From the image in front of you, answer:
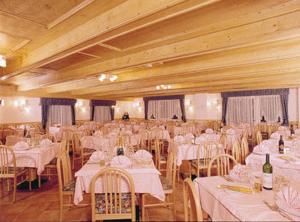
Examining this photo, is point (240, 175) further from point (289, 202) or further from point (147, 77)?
point (147, 77)

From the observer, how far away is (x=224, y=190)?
1.97m

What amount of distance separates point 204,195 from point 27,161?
3.50 meters

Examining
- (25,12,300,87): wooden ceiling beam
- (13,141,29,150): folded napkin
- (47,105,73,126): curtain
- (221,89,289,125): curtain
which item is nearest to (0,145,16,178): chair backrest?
(13,141,29,150): folded napkin

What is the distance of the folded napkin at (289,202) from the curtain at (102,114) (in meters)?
13.6

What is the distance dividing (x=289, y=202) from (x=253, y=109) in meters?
10.3

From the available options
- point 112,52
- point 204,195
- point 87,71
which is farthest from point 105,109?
point 204,195

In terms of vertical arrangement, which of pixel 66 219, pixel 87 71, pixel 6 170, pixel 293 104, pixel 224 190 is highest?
pixel 87 71

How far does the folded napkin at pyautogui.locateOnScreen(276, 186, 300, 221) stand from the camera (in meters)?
1.51

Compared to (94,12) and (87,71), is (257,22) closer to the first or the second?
(94,12)

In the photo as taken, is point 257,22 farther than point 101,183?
Yes

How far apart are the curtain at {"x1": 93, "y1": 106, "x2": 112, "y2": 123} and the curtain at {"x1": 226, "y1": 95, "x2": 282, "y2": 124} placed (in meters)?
8.21

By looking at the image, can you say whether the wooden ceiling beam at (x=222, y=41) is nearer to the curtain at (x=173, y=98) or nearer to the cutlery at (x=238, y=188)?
the cutlery at (x=238, y=188)

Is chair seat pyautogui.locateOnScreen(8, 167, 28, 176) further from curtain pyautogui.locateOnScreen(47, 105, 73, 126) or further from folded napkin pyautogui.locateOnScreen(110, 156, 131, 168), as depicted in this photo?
curtain pyautogui.locateOnScreen(47, 105, 73, 126)

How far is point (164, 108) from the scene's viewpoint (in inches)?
565
